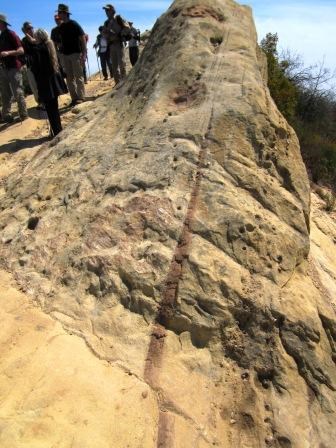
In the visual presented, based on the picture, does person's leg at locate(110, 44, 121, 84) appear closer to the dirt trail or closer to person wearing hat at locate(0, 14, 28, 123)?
the dirt trail

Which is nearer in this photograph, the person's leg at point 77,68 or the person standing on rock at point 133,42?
the person's leg at point 77,68

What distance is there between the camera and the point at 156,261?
3.36 metres

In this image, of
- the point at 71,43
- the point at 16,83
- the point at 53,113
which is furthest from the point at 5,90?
the point at 53,113

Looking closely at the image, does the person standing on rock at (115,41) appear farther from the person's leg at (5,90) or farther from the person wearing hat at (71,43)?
the person's leg at (5,90)

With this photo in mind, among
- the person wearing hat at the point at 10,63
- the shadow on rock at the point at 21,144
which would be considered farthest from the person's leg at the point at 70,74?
the shadow on rock at the point at 21,144

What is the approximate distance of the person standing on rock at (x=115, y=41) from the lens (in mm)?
9133

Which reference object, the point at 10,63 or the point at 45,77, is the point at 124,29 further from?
the point at 45,77

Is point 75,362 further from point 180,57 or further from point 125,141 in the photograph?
point 180,57

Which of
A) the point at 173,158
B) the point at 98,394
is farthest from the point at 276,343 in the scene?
the point at 173,158

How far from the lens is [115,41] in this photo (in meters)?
9.24

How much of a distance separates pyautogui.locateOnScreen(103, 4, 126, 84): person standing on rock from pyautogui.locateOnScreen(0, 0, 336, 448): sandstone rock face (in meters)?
4.74

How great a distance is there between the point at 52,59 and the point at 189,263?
4206 mm

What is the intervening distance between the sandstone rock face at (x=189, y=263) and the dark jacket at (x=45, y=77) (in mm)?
1939

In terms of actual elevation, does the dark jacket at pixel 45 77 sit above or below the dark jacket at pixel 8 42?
below
